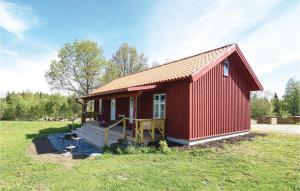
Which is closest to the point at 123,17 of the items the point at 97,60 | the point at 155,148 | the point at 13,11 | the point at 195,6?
the point at 195,6

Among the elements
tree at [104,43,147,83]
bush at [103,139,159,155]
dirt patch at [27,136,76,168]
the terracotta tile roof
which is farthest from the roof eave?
tree at [104,43,147,83]

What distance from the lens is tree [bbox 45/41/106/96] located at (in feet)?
97.1

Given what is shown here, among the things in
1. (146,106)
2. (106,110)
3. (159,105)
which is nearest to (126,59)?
(106,110)

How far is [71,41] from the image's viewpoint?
1178 inches

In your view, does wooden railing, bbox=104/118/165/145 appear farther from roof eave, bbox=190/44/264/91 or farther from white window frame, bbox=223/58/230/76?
white window frame, bbox=223/58/230/76

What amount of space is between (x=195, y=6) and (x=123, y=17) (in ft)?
21.9

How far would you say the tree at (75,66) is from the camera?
97.1 feet

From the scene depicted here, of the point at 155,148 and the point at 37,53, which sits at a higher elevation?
the point at 37,53

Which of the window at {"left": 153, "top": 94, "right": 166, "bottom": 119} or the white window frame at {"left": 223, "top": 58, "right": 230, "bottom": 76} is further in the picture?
the white window frame at {"left": 223, "top": 58, "right": 230, "bottom": 76}

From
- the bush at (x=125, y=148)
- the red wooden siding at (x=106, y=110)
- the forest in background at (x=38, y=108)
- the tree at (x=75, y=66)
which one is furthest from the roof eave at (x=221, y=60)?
the forest in background at (x=38, y=108)

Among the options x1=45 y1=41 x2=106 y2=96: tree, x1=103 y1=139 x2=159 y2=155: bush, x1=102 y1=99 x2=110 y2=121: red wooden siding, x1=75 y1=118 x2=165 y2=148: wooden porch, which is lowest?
x1=103 y1=139 x2=159 y2=155: bush

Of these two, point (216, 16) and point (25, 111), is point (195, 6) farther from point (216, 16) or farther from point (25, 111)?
point (25, 111)

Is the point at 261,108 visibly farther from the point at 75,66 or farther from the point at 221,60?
the point at 75,66

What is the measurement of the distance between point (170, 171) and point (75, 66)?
86.5 ft
